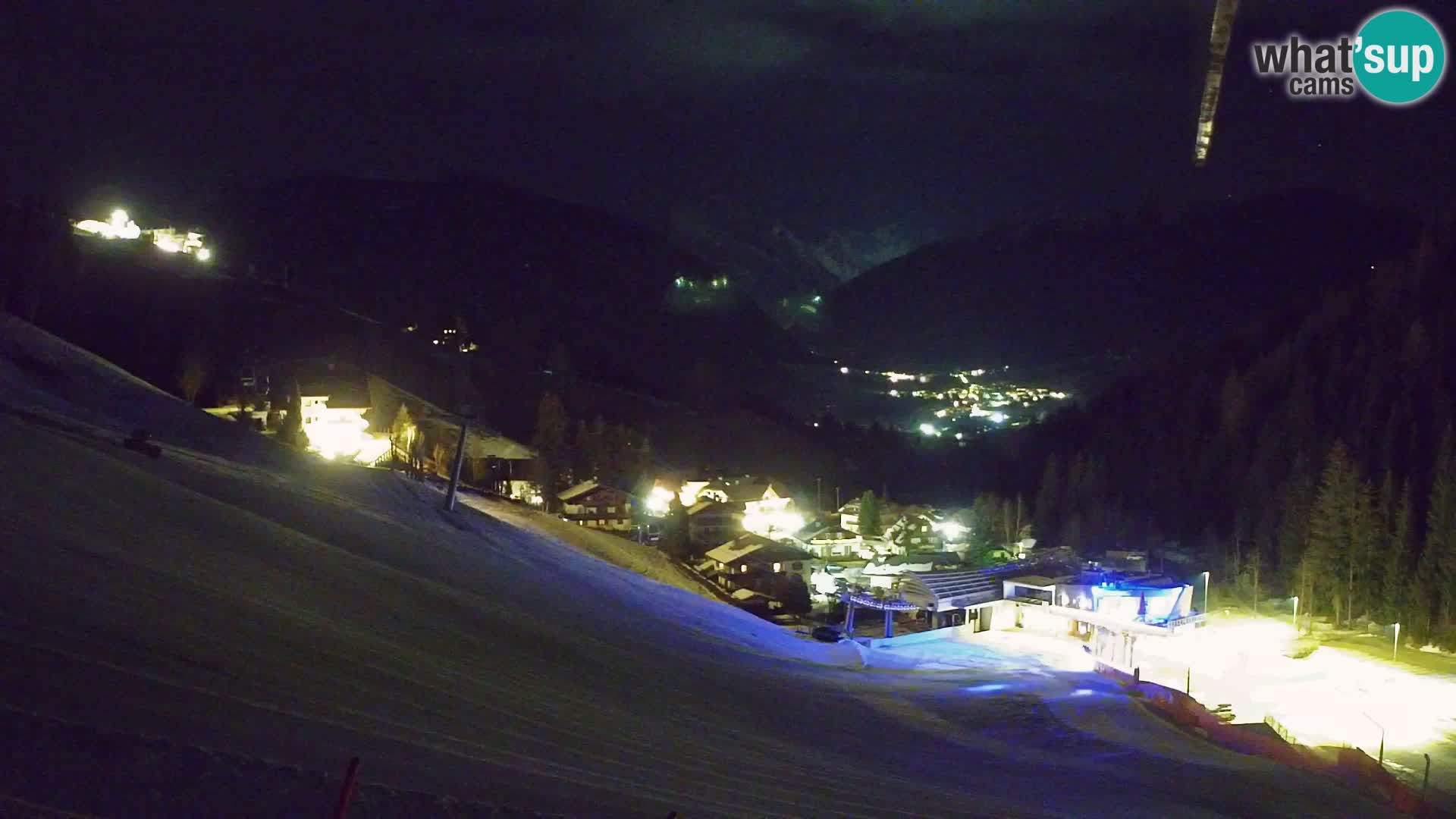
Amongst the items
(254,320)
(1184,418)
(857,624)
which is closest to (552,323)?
(254,320)

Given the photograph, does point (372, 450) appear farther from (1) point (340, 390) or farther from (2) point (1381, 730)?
(2) point (1381, 730)

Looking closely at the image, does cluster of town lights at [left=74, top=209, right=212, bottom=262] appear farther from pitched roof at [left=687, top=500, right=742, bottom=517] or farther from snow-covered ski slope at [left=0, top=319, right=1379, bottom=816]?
snow-covered ski slope at [left=0, top=319, right=1379, bottom=816]

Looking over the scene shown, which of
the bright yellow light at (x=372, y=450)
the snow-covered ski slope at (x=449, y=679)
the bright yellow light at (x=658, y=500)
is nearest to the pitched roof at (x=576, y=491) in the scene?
the bright yellow light at (x=658, y=500)

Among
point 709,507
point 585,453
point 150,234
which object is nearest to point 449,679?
point 709,507

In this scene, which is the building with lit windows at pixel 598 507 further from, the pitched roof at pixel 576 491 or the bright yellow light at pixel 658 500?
the bright yellow light at pixel 658 500

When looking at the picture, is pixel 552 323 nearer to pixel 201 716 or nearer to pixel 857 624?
pixel 857 624

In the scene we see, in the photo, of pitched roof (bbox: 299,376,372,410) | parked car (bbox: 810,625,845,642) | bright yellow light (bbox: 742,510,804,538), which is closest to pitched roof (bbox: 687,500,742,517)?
bright yellow light (bbox: 742,510,804,538)
